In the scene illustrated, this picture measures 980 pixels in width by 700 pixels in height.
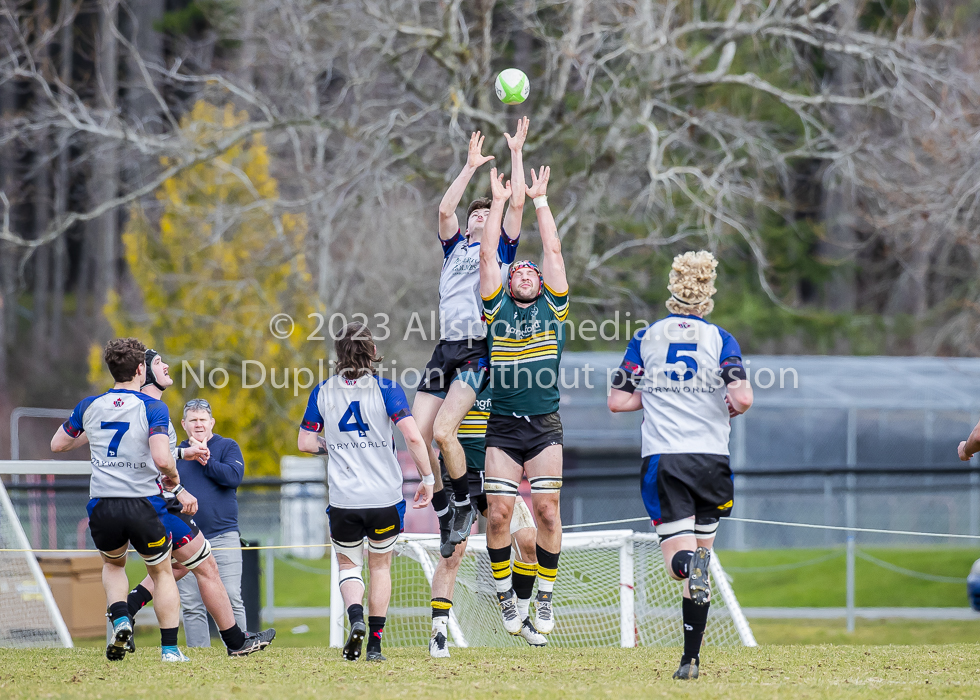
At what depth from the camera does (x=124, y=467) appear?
5938 mm

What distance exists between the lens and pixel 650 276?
24.2 meters

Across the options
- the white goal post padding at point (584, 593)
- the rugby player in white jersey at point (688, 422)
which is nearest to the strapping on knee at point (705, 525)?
the rugby player in white jersey at point (688, 422)

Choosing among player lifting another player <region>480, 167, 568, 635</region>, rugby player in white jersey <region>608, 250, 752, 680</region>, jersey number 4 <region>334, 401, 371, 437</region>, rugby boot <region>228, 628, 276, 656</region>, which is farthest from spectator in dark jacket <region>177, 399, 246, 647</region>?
rugby player in white jersey <region>608, 250, 752, 680</region>

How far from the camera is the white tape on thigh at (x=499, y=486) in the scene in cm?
635

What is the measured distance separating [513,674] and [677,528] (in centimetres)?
127

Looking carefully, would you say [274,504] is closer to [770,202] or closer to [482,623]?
[482,623]

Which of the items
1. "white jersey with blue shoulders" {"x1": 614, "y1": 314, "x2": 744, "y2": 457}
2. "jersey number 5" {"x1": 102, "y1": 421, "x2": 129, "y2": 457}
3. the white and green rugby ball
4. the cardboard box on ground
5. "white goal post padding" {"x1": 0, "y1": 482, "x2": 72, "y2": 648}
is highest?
the white and green rugby ball

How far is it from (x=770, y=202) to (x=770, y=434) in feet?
21.4

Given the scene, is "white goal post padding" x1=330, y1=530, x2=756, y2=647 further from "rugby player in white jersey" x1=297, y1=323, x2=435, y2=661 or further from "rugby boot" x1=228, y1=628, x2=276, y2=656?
"rugby player in white jersey" x1=297, y1=323, x2=435, y2=661

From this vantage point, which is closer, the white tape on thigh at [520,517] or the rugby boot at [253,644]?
the rugby boot at [253,644]

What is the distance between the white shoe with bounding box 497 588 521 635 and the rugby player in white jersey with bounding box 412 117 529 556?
0.50 metres

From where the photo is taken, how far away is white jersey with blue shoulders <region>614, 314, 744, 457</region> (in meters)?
5.45

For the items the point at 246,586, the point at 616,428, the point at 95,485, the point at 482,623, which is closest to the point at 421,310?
the point at 616,428

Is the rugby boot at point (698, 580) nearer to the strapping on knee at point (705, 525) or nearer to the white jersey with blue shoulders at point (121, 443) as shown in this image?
the strapping on knee at point (705, 525)
